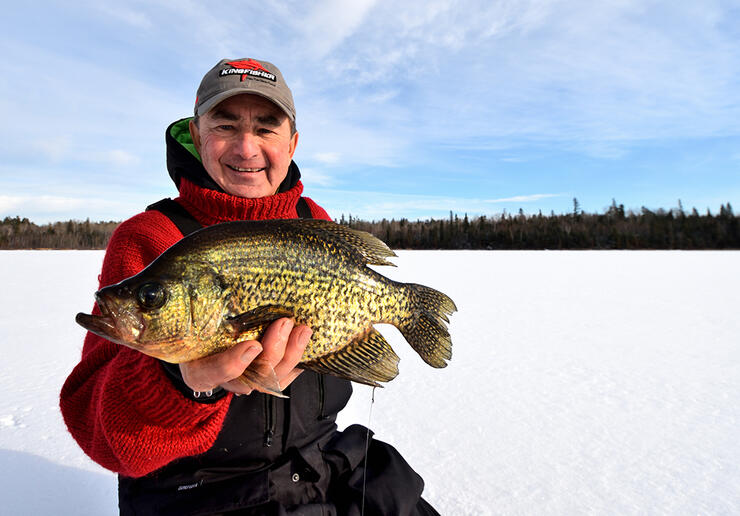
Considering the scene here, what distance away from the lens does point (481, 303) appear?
9883 mm

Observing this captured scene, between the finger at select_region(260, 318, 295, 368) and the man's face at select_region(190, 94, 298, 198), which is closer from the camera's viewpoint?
the finger at select_region(260, 318, 295, 368)

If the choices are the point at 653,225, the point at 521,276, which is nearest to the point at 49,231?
the point at 521,276

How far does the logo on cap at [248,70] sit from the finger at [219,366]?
4.19 ft

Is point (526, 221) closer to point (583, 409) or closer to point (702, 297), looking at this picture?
point (702, 297)

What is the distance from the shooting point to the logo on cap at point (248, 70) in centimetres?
214

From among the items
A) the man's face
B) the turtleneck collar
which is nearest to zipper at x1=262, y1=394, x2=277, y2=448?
the turtleneck collar

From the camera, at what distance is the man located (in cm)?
169

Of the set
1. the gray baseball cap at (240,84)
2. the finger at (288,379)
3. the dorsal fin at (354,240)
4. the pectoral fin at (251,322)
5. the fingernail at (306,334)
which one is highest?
the gray baseball cap at (240,84)

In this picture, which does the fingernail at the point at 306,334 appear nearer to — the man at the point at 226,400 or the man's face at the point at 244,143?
the man at the point at 226,400

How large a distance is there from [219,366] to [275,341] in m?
0.20

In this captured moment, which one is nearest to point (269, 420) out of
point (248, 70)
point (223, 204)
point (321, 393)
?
point (321, 393)

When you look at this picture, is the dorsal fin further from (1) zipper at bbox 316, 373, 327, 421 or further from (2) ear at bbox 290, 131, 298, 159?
(2) ear at bbox 290, 131, 298, 159

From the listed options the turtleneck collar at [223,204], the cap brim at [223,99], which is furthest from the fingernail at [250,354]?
the cap brim at [223,99]

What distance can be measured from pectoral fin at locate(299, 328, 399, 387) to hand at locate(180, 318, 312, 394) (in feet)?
0.40
